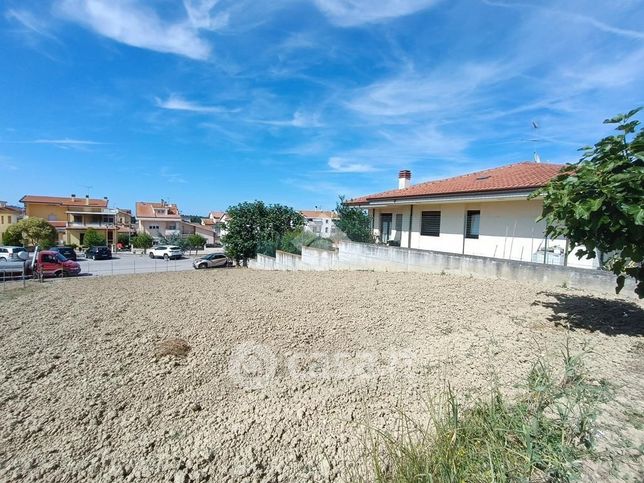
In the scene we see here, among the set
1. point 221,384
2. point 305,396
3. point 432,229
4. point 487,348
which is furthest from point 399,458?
point 432,229

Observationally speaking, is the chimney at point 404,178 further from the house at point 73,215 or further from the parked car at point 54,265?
the house at point 73,215

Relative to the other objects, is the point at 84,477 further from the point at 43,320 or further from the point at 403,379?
the point at 43,320

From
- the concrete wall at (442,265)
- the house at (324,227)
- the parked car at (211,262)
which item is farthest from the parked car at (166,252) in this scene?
the concrete wall at (442,265)

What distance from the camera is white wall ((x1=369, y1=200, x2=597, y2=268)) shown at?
29.3 ft

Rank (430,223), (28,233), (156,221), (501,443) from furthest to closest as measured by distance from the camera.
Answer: (156,221) < (28,233) < (430,223) < (501,443)

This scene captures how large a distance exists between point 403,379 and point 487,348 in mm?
1281

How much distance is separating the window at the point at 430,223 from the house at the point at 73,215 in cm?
4714

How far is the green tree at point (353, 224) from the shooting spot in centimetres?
1301

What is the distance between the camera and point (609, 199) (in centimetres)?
348

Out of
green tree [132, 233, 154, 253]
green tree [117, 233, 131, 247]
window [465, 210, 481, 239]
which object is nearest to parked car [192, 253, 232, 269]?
green tree [132, 233, 154, 253]

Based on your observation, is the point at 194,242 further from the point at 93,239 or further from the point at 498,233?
the point at 498,233

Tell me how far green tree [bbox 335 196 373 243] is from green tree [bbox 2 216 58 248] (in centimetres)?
3623

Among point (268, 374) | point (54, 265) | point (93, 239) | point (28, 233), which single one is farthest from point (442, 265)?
point (93, 239)

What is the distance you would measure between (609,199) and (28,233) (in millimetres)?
46103
